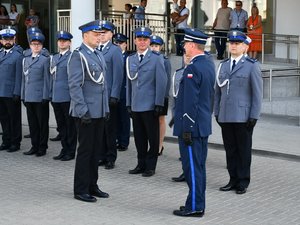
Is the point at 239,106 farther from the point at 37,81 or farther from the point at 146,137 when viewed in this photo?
the point at 37,81

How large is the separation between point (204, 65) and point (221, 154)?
13.2 ft

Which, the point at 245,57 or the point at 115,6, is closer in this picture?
the point at 245,57

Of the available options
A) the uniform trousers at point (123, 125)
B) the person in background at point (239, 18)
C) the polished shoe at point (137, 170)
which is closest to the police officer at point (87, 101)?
the polished shoe at point (137, 170)

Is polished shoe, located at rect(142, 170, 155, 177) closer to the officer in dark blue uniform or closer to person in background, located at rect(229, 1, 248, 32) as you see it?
the officer in dark blue uniform

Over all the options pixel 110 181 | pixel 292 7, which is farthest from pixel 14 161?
pixel 292 7

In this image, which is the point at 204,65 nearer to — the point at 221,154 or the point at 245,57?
the point at 245,57

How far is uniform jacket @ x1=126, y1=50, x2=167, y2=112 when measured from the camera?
29.7 feet

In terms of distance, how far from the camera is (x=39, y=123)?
34.6 ft

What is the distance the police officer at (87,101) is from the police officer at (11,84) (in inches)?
125

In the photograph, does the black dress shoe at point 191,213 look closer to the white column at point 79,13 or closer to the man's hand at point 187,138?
the man's hand at point 187,138

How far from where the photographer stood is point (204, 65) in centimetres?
703

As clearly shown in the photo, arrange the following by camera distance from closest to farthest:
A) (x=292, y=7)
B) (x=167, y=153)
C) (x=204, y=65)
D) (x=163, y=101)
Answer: (x=204, y=65) < (x=163, y=101) < (x=167, y=153) < (x=292, y=7)

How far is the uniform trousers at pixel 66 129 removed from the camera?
10156mm

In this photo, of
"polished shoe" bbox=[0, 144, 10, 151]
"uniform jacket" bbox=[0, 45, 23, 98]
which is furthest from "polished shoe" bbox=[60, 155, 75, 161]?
"polished shoe" bbox=[0, 144, 10, 151]
